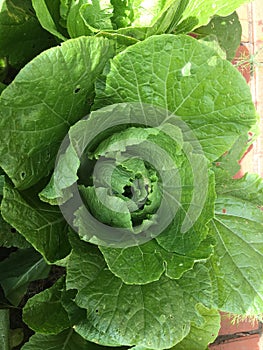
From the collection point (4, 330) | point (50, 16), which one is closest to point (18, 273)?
point (4, 330)

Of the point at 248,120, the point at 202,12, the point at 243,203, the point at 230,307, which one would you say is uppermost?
the point at 202,12

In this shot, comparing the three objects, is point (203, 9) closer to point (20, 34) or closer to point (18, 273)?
point (20, 34)

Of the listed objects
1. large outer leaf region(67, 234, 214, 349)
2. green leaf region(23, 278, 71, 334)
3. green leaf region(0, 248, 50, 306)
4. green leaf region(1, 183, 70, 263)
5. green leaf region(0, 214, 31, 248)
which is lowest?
green leaf region(0, 248, 50, 306)

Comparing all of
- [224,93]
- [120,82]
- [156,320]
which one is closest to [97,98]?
[120,82]

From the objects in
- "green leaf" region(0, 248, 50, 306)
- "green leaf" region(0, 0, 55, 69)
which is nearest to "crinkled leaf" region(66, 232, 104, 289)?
"green leaf" region(0, 248, 50, 306)

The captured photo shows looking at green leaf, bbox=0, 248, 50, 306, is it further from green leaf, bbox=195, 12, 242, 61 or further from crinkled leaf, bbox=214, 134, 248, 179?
green leaf, bbox=195, 12, 242, 61

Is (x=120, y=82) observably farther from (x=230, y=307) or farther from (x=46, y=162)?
(x=230, y=307)
